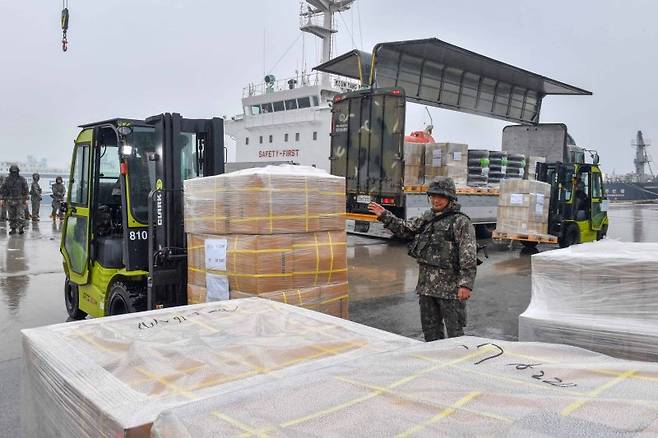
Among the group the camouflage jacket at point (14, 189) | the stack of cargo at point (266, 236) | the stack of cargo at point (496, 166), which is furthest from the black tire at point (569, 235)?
the camouflage jacket at point (14, 189)

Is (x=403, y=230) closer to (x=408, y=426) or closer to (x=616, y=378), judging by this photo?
(x=616, y=378)

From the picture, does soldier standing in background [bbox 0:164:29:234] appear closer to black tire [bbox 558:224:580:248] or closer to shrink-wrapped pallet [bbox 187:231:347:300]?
shrink-wrapped pallet [bbox 187:231:347:300]

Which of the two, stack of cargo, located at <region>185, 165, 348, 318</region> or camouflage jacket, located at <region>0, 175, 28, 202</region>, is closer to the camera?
stack of cargo, located at <region>185, 165, 348, 318</region>

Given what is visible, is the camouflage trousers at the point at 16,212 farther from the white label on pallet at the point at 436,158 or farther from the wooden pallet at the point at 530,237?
the wooden pallet at the point at 530,237

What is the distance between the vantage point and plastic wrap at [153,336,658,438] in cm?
122

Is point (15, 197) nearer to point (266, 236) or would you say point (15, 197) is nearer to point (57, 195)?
point (57, 195)

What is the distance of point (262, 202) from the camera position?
155 inches

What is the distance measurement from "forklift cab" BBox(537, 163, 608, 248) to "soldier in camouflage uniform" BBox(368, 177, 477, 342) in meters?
8.29

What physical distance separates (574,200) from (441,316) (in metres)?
8.55

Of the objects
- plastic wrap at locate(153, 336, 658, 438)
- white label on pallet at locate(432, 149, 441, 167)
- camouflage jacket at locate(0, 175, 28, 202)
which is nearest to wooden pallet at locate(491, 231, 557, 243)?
white label on pallet at locate(432, 149, 441, 167)

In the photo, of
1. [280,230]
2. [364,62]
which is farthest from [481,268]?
[280,230]

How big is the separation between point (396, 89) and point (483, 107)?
5085mm

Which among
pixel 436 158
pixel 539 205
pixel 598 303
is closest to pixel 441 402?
pixel 598 303

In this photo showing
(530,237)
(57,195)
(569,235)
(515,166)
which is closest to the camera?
(530,237)
